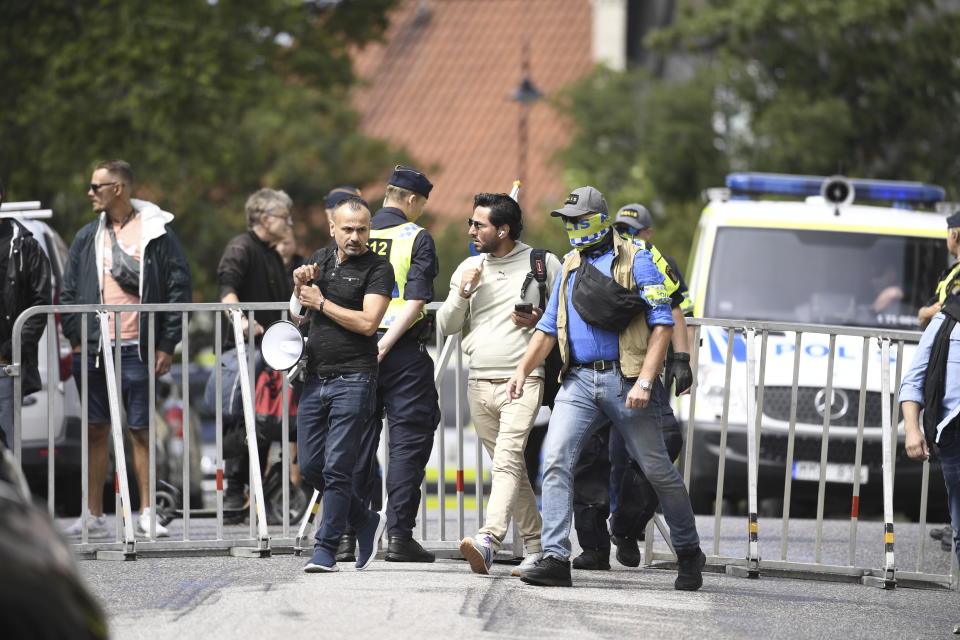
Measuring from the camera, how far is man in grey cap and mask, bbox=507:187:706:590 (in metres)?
7.88

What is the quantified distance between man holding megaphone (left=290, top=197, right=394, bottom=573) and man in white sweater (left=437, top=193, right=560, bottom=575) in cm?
53

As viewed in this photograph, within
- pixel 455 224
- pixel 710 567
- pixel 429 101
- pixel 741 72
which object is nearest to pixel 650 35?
pixel 741 72

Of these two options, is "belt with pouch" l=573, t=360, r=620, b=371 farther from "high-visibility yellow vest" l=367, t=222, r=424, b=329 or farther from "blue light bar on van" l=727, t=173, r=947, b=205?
"blue light bar on van" l=727, t=173, r=947, b=205

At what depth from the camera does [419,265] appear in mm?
8219

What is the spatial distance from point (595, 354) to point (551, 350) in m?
0.46

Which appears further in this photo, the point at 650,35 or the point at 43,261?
the point at 650,35

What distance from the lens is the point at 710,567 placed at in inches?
370

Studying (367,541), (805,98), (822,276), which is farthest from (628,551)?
(805,98)

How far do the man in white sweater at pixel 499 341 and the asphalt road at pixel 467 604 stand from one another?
0.32 m

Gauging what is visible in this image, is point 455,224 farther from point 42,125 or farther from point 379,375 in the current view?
point 379,375

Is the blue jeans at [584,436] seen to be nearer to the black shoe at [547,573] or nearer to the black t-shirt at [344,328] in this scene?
the black shoe at [547,573]

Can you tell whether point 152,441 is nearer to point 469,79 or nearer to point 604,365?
point 604,365

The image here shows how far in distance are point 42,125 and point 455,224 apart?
22.6 m

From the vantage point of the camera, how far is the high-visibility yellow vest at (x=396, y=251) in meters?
8.26
